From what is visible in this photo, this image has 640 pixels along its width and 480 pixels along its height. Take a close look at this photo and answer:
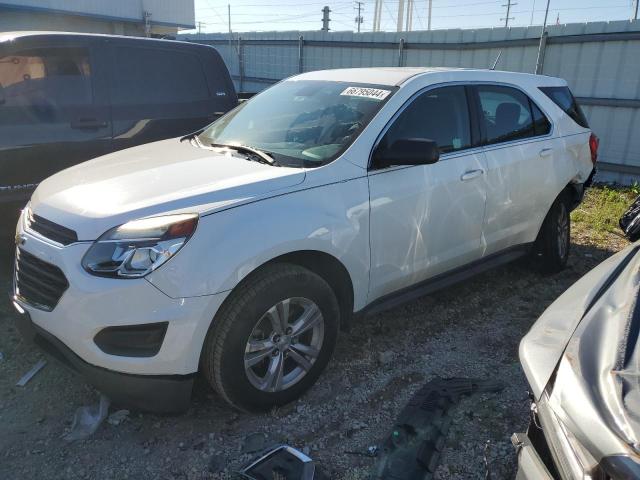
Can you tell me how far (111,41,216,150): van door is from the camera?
16.0 ft

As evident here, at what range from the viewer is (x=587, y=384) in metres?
1.56

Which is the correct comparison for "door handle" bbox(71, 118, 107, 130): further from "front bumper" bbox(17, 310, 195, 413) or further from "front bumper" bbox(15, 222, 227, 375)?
"front bumper" bbox(17, 310, 195, 413)

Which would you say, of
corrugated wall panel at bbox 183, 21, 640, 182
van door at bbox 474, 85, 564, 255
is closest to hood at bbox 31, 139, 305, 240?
van door at bbox 474, 85, 564, 255

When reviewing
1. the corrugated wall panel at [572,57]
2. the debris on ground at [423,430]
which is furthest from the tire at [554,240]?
the corrugated wall panel at [572,57]

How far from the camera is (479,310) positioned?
4.33m

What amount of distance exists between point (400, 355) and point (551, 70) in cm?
772

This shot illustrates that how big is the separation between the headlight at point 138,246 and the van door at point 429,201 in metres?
1.17

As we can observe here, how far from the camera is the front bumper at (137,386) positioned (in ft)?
8.21

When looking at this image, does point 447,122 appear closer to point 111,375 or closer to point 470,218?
point 470,218

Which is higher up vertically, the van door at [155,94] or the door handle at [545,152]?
the van door at [155,94]

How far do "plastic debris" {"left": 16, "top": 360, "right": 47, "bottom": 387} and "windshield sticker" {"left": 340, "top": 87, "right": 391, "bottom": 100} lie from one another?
259cm

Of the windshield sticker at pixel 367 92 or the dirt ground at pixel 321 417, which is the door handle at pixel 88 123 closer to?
the dirt ground at pixel 321 417

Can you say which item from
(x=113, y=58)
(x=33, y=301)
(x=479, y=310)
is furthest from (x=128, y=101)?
(x=479, y=310)

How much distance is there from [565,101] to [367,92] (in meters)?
2.33
